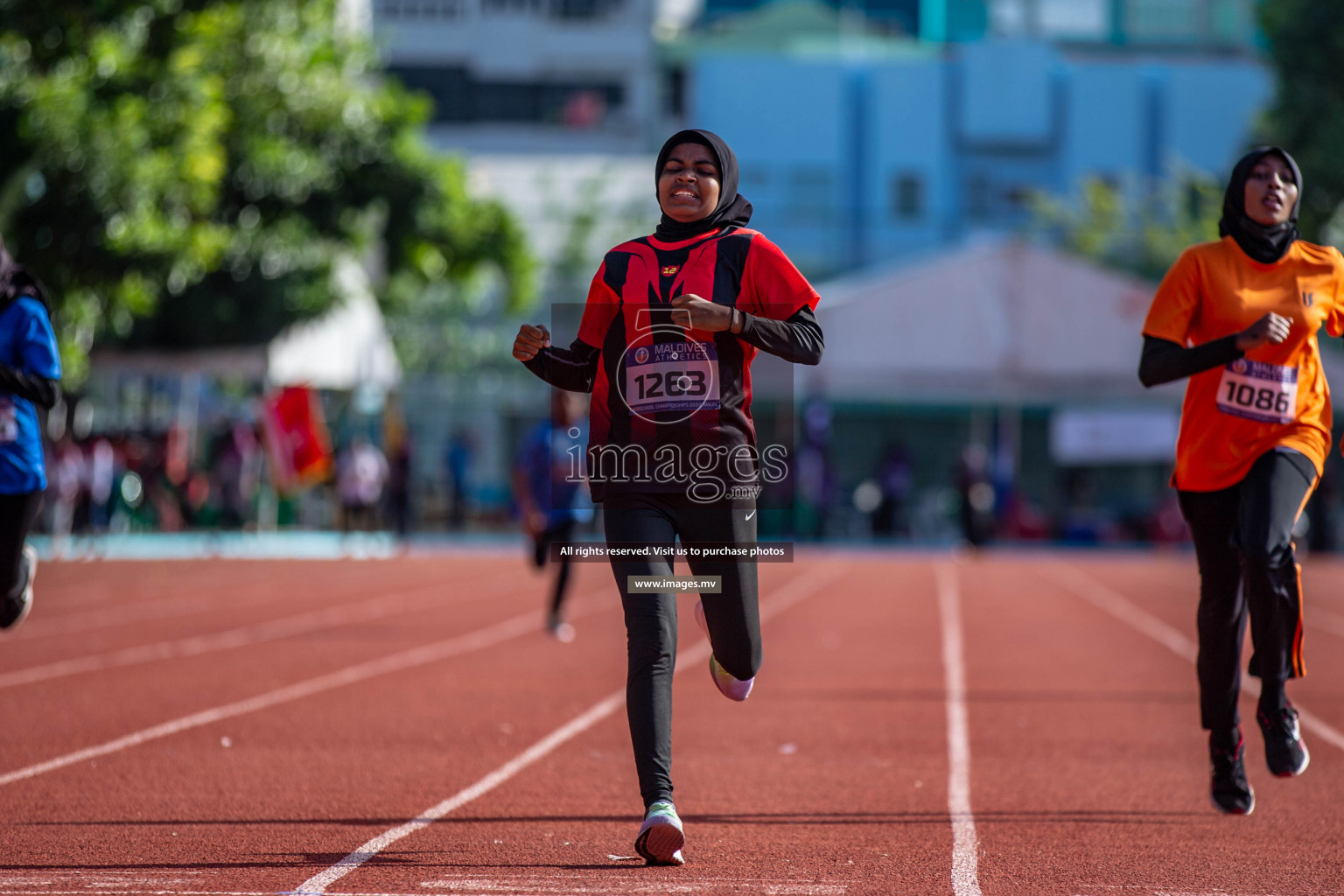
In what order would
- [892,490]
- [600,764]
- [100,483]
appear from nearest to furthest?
[600,764] < [100,483] < [892,490]

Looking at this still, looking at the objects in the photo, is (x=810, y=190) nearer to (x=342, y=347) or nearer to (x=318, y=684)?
(x=342, y=347)

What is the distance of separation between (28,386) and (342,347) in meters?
24.2

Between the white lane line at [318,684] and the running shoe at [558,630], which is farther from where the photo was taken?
the running shoe at [558,630]

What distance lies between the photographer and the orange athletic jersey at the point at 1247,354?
5629mm

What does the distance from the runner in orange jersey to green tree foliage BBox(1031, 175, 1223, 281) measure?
4539 centimetres

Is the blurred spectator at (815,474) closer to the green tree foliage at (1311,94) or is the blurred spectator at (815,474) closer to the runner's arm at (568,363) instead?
the green tree foliage at (1311,94)

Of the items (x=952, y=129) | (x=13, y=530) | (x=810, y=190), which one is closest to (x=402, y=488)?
(x=13, y=530)

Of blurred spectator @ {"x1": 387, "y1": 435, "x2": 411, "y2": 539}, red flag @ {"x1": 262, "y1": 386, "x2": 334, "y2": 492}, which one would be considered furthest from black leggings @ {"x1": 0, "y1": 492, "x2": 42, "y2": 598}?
blurred spectator @ {"x1": 387, "y1": 435, "x2": 411, "y2": 539}

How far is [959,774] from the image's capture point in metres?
6.93

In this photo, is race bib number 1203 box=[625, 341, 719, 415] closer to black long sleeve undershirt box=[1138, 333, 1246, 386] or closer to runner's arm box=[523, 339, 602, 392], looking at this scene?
runner's arm box=[523, 339, 602, 392]

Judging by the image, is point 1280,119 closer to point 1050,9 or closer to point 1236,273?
point 1236,273

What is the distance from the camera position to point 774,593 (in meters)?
18.8

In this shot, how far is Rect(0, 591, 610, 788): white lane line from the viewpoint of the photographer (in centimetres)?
694

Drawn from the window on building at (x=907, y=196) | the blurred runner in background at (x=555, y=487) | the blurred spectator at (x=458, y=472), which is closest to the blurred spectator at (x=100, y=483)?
the blurred spectator at (x=458, y=472)
